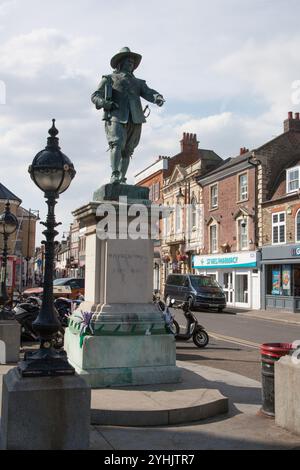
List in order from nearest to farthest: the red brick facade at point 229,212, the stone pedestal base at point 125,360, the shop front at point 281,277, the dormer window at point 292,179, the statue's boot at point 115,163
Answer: the stone pedestal base at point 125,360 < the statue's boot at point 115,163 < the shop front at point 281,277 < the dormer window at point 292,179 < the red brick facade at point 229,212

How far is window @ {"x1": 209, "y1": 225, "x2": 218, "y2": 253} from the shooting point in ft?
120

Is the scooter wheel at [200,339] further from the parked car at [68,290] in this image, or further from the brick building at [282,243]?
the brick building at [282,243]

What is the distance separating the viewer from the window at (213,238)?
120ft

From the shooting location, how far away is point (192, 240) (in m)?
40.6

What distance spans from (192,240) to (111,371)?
110 ft

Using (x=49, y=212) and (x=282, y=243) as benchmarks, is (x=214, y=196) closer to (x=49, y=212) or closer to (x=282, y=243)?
(x=282, y=243)

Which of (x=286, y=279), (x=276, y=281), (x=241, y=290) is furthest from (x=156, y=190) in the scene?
(x=286, y=279)

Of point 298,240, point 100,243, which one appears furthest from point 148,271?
point 298,240

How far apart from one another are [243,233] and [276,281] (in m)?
4.64

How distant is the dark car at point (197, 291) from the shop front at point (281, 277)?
3.05 metres

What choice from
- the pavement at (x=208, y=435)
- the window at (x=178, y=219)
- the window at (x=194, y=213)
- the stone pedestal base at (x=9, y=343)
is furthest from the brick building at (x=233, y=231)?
the pavement at (x=208, y=435)

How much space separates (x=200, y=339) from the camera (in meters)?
13.5

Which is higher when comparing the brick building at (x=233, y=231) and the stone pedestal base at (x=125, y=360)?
the brick building at (x=233, y=231)

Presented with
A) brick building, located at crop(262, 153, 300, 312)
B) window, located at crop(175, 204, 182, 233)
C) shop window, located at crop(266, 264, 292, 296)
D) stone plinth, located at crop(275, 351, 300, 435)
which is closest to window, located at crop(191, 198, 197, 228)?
window, located at crop(175, 204, 182, 233)
